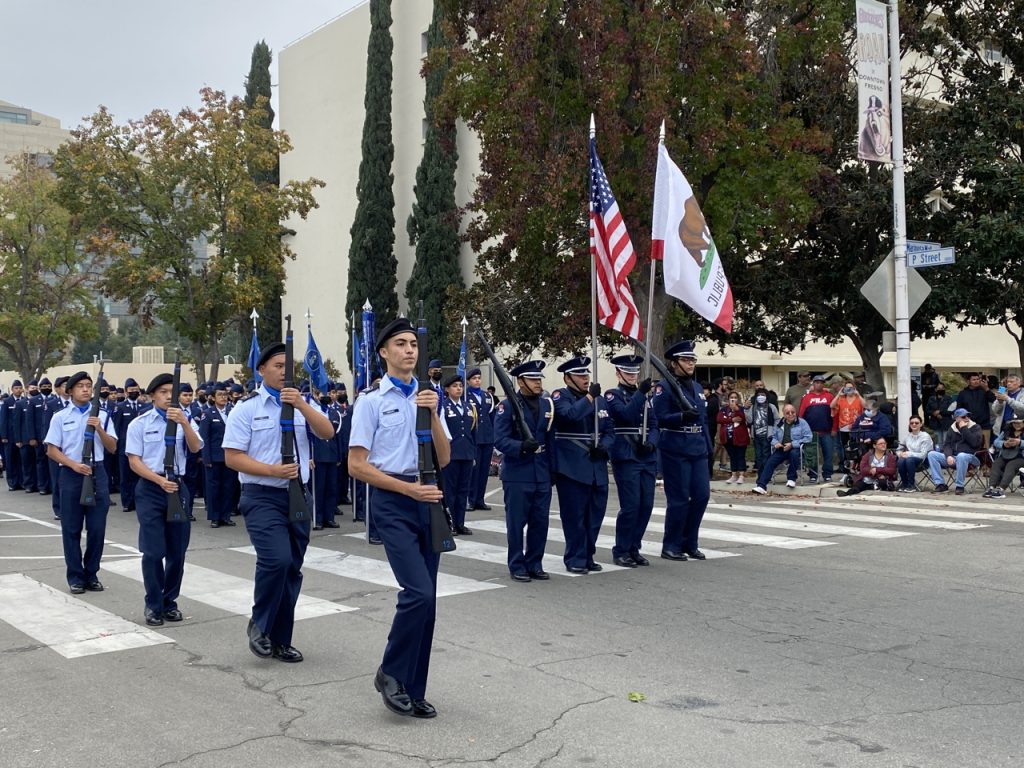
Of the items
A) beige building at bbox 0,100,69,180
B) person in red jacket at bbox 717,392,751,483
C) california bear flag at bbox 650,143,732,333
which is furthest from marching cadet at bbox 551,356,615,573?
beige building at bbox 0,100,69,180

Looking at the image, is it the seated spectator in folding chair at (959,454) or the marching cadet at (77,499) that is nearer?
the marching cadet at (77,499)

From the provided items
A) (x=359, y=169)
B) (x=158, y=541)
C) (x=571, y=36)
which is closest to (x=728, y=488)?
(x=571, y=36)

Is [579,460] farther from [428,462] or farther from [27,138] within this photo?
[27,138]

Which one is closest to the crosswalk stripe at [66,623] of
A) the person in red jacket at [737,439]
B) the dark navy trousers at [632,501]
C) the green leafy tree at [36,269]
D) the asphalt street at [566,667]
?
the asphalt street at [566,667]

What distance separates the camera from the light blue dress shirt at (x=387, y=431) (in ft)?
19.0

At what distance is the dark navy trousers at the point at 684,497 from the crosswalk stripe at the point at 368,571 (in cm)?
207

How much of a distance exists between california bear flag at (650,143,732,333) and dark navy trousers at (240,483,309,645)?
661cm

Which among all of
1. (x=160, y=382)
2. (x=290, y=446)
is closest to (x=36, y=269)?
(x=160, y=382)

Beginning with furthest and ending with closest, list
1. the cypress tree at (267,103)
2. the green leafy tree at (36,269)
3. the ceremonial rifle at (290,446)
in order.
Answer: the cypress tree at (267,103), the green leafy tree at (36,269), the ceremonial rifle at (290,446)

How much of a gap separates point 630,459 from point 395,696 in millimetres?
5193

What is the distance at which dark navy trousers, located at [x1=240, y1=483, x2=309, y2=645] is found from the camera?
6637 mm

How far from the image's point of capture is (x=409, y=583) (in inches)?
217

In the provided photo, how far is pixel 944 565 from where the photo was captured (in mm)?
10195

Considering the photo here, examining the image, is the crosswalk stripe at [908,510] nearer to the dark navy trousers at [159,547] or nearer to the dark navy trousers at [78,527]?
the dark navy trousers at [159,547]
